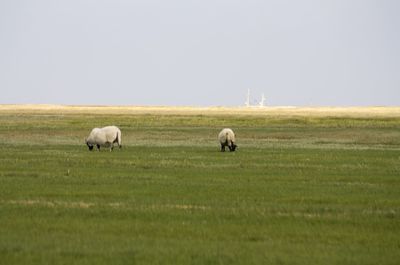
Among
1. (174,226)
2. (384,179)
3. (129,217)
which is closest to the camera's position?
(174,226)

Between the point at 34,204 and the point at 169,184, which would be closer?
the point at 34,204

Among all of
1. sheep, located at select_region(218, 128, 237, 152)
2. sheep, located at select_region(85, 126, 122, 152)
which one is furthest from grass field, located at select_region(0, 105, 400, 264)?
sheep, located at select_region(85, 126, 122, 152)

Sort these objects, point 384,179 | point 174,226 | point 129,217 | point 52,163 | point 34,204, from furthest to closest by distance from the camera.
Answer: point 52,163 < point 384,179 < point 34,204 < point 129,217 < point 174,226

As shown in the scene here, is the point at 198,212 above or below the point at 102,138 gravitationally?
above

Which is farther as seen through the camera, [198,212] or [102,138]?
[102,138]

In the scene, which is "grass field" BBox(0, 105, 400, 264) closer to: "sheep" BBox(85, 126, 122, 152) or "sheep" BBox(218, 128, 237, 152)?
"sheep" BBox(218, 128, 237, 152)

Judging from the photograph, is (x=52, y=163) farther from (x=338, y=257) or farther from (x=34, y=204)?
(x=338, y=257)

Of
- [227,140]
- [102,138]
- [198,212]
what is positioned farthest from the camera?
[102,138]

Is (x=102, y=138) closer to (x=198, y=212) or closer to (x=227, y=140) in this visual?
(x=227, y=140)

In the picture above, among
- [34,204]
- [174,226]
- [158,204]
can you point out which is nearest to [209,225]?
[174,226]

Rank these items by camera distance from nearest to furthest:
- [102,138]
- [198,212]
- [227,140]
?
[198,212] < [227,140] < [102,138]

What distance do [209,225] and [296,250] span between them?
257 cm

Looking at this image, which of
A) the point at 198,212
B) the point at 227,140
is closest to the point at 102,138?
the point at 227,140

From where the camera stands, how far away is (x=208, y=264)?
38.4 ft
